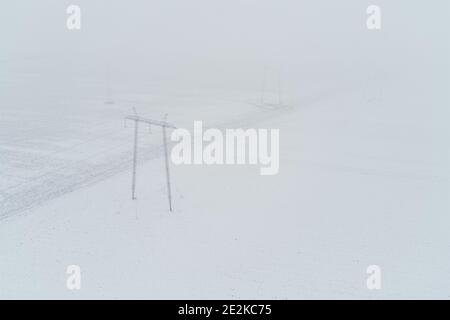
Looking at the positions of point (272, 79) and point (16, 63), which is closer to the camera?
point (272, 79)

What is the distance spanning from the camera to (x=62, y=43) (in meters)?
106

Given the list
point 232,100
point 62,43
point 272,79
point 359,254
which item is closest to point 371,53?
point 272,79

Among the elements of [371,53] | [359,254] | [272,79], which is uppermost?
[371,53]
